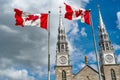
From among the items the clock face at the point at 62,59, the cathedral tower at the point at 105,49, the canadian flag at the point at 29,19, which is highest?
the cathedral tower at the point at 105,49

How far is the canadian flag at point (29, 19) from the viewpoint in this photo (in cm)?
1620

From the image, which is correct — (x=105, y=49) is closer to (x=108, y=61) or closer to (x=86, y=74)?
(x=108, y=61)

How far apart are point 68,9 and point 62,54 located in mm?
28906

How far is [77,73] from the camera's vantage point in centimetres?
4528

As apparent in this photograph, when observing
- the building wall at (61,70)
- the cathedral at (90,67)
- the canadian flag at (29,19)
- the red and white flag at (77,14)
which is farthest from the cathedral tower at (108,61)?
the canadian flag at (29,19)

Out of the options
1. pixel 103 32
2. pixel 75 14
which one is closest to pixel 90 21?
pixel 75 14

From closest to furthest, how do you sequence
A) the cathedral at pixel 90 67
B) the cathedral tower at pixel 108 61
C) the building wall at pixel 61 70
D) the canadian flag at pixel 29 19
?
the canadian flag at pixel 29 19
the building wall at pixel 61 70
the cathedral at pixel 90 67
the cathedral tower at pixel 108 61

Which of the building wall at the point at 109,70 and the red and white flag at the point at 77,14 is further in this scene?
the building wall at the point at 109,70

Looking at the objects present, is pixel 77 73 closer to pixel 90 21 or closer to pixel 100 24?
pixel 100 24

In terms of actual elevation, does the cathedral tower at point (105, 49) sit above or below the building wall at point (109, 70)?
above

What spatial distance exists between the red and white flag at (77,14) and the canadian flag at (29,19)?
5.10 ft

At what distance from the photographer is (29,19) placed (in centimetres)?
1638

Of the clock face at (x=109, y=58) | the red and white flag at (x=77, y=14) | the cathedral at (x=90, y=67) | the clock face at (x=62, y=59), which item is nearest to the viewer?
the red and white flag at (x=77, y=14)

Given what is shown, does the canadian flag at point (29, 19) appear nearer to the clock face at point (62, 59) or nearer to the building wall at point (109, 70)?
the clock face at point (62, 59)
